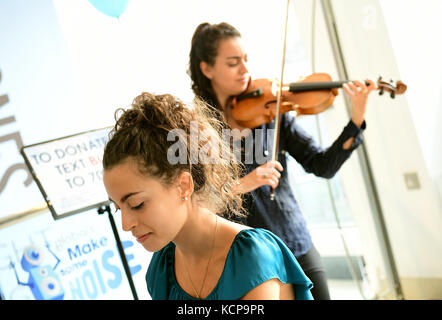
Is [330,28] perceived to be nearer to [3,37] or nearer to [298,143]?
[298,143]

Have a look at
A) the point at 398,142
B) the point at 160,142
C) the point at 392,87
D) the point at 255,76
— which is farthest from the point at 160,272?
the point at 398,142

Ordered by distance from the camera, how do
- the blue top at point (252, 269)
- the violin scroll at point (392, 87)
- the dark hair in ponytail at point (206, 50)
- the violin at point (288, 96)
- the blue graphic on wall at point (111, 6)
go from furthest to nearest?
the blue graphic on wall at point (111, 6), the violin scroll at point (392, 87), the violin at point (288, 96), the dark hair in ponytail at point (206, 50), the blue top at point (252, 269)

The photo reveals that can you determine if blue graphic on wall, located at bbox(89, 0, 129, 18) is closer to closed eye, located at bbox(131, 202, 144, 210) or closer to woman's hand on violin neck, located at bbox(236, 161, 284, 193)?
woman's hand on violin neck, located at bbox(236, 161, 284, 193)

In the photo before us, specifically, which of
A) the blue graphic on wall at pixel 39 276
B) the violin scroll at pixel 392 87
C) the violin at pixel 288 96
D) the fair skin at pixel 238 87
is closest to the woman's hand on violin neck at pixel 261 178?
the fair skin at pixel 238 87

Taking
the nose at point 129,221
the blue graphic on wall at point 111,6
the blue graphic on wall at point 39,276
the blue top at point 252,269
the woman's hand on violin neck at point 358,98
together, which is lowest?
the blue graphic on wall at point 39,276

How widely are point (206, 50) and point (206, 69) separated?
0.07 m

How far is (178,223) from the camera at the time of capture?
87 centimetres

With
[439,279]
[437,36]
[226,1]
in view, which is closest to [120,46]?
[226,1]

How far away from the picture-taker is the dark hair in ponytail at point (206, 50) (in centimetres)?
149

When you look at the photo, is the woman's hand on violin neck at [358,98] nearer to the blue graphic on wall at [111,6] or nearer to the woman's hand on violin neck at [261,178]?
the woman's hand on violin neck at [261,178]

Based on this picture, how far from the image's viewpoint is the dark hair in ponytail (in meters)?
1.49

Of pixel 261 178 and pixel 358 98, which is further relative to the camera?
pixel 358 98

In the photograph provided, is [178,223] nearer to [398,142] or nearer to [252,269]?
[252,269]

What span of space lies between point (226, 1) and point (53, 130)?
1.21 meters
